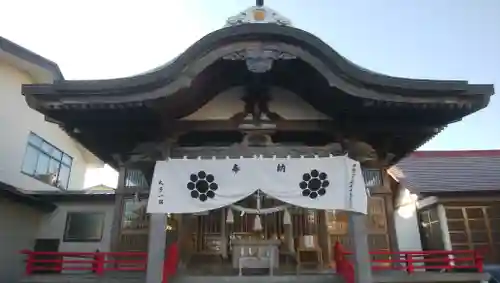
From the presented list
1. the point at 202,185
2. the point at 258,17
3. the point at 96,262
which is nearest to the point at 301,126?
the point at 202,185

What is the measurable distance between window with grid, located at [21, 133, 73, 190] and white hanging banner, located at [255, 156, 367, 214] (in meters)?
10.9

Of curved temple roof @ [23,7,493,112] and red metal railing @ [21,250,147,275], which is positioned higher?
curved temple roof @ [23,7,493,112]

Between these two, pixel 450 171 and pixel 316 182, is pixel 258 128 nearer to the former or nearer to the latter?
pixel 316 182

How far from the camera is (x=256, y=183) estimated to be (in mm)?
7180

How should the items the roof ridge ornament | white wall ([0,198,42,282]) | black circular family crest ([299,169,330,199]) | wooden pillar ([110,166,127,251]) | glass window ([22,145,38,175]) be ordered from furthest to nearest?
glass window ([22,145,38,175]) < white wall ([0,198,42,282]) < wooden pillar ([110,166,127,251]) < the roof ridge ornament < black circular family crest ([299,169,330,199])

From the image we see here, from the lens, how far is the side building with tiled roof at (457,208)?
1287 centimetres

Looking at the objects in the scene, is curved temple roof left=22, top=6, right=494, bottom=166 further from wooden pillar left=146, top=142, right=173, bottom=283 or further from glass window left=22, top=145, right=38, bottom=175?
glass window left=22, top=145, right=38, bottom=175

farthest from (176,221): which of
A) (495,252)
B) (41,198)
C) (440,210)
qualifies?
(495,252)

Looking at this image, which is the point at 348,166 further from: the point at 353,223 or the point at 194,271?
the point at 194,271

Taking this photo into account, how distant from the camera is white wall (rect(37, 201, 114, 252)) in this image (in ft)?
43.5

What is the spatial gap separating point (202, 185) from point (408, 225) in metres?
10.5

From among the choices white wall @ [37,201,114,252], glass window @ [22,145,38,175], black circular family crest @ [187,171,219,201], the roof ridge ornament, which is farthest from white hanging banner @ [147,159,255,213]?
glass window @ [22,145,38,175]

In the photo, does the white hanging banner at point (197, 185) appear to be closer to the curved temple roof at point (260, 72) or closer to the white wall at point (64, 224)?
the curved temple roof at point (260, 72)

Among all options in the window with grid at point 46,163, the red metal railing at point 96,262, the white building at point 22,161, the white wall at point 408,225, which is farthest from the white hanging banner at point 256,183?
the window with grid at point 46,163
